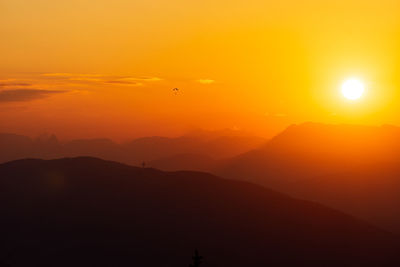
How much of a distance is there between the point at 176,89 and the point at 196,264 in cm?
8831

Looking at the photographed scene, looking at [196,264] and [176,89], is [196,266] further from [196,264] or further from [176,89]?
[176,89]

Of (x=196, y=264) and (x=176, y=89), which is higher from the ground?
(x=176, y=89)

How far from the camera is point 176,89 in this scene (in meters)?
147

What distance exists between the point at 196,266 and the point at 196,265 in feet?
0.88

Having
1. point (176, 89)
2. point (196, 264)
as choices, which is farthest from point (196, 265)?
point (176, 89)

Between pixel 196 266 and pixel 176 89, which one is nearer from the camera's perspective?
pixel 196 266

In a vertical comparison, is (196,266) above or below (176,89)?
below

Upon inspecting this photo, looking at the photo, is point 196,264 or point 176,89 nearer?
point 196,264

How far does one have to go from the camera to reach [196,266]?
2483 inches

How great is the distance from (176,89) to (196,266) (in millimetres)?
87980

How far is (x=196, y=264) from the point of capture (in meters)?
62.6

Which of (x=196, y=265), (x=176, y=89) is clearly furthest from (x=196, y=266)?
(x=176, y=89)

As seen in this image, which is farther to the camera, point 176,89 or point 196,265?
point 176,89

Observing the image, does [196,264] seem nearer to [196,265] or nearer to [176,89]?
[196,265]
